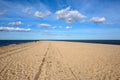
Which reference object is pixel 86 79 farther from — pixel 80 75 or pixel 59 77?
pixel 59 77

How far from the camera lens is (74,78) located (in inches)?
289

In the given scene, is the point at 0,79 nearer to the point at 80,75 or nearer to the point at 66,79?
the point at 66,79

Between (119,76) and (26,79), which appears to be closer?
(26,79)

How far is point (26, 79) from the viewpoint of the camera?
7078 mm

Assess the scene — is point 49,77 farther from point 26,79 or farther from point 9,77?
point 9,77

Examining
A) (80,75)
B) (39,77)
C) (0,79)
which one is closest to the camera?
(0,79)

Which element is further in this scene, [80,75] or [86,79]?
[80,75]

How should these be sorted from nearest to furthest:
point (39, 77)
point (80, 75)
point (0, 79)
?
point (0, 79)
point (39, 77)
point (80, 75)

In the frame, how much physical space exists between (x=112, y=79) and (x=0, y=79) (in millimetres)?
6730

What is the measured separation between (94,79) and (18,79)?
4617 mm

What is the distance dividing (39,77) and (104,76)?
4.22 meters

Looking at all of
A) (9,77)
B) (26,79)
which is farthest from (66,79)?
(9,77)

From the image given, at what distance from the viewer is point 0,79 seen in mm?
6918

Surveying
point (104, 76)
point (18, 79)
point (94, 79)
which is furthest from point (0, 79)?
point (104, 76)
